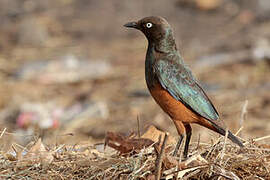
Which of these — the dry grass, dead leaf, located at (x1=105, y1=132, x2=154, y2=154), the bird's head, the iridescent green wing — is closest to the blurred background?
the dry grass

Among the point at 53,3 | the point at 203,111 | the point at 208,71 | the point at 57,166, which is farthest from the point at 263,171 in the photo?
the point at 53,3

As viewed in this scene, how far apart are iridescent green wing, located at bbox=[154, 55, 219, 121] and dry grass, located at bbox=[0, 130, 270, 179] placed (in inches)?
11.9

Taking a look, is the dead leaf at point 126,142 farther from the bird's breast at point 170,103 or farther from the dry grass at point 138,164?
the bird's breast at point 170,103

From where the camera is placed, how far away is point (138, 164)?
3.59 meters

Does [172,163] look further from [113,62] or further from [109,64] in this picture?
[113,62]

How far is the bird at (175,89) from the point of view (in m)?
4.30

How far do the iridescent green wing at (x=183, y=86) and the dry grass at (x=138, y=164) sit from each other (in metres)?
0.30

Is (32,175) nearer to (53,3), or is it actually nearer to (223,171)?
(223,171)

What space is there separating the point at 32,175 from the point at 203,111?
Answer: 144cm

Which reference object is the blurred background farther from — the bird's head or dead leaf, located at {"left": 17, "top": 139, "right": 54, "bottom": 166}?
the bird's head

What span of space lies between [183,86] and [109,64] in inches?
304

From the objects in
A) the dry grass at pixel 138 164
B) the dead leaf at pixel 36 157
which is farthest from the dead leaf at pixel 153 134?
the dead leaf at pixel 36 157

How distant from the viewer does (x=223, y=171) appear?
348cm

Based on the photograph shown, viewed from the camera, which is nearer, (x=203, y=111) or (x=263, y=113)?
(x=203, y=111)
